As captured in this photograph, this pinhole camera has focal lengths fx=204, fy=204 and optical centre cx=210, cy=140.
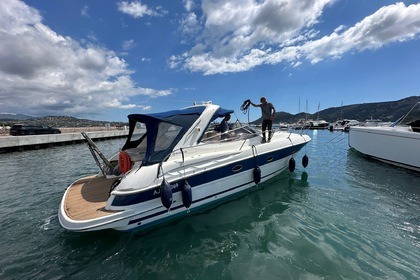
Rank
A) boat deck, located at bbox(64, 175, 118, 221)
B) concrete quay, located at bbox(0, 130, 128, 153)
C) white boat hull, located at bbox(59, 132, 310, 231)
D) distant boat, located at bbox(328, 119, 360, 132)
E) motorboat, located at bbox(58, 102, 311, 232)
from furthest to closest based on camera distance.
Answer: distant boat, located at bbox(328, 119, 360, 132)
concrete quay, located at bbox(0, 130, 128, 153)
motorboat, located at bbox(58, 102, 311, 232)
boat deck, located at bbox(64, 175, 118, 221)
white boat hull, located at bbox(59, 132, 310, 231)

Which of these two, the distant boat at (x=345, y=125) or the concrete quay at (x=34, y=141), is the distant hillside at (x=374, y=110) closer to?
the distant boat at (x=345, y=125)

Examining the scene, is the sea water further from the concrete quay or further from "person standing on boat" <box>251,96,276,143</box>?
the concrete quay

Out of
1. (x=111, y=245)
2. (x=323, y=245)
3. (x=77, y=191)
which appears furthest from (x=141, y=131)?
(x=323, y=245)

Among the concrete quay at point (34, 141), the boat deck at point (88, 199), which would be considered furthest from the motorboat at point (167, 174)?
the concrete quay at point (34, 141)

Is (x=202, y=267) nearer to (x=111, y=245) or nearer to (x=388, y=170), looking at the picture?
(x=111, y=245)

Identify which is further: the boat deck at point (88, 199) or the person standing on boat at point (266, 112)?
the person standing on boat at point (266, 112)

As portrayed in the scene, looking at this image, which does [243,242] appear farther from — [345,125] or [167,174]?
[345,125]

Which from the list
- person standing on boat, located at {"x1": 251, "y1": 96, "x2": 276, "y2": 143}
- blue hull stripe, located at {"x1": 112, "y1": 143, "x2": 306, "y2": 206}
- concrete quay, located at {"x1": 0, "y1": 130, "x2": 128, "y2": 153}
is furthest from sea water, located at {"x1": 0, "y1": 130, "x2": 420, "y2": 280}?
concrete quay, located at {"x1": 0, "y1": 130, "x2": 128, "y2": 153}

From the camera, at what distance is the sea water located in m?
3.43

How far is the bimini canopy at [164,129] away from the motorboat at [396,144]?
975cm

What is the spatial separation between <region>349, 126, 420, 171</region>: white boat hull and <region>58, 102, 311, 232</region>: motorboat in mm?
7047

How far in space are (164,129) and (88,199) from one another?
233cm

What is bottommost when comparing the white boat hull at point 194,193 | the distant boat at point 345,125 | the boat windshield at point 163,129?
the distant boat at point 345,125

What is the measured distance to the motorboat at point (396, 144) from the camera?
926 cm
